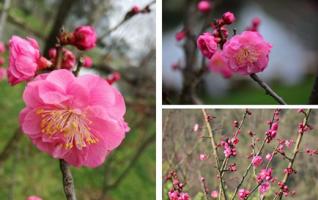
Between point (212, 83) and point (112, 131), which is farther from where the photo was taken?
point (212, 83)

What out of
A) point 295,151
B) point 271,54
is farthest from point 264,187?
point 271,54

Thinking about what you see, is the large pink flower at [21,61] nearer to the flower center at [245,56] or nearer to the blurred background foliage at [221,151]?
the flower center at [245,56]

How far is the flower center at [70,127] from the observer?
1.37 m

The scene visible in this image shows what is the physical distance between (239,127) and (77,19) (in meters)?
1.15

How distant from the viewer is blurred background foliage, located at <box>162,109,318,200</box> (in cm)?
184

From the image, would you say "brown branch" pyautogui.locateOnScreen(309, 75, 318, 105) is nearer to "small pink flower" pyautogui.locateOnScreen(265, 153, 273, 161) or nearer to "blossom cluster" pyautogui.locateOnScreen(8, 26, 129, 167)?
"small pink flower" pyautogui.locateOnScreen(265, 153, 273, 161)

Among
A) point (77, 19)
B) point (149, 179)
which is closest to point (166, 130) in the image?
point (77, 19)

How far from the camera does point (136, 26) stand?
8.04ft

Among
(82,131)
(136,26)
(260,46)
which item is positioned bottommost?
(82,131)

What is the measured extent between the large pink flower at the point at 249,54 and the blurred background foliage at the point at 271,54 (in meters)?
0.39

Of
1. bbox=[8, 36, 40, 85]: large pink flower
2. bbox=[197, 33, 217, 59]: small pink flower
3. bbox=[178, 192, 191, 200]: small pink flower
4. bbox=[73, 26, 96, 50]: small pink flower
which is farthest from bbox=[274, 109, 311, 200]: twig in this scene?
bbox=[8, 36, 40, 85]: large pink flower

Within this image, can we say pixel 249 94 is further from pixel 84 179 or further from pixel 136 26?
pixel 84 179

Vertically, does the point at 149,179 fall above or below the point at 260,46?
below

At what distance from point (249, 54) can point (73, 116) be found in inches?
18.9
